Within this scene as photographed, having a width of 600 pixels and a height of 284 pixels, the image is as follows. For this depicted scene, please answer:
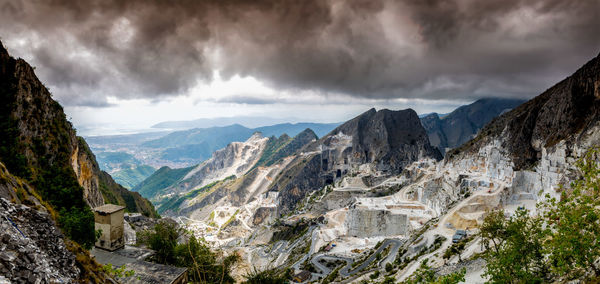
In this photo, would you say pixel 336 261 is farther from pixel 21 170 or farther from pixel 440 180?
pixel 21 170

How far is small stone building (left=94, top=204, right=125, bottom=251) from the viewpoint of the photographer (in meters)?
21.2

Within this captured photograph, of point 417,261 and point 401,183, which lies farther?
point 401,183

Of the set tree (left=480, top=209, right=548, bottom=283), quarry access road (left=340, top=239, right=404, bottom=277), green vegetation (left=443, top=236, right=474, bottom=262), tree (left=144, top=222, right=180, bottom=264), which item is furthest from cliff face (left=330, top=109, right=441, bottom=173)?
tree (left=480, top=209, right=548, bottom=283)

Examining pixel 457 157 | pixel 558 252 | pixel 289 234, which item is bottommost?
pixel 289 234

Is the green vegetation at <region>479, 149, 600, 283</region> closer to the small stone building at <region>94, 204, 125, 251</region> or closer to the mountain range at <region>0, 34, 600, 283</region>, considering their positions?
the mountain range at <region>0, 34, 600, 283</region>

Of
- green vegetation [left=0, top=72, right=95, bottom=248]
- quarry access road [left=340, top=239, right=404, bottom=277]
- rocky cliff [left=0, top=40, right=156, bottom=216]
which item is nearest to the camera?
green vegetation [left=0, top=72, right=95, bottom=248]

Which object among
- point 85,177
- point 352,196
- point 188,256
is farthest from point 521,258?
point 352,196

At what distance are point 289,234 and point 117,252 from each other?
9097 centimetres

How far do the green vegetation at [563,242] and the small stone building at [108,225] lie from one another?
25.2 metres

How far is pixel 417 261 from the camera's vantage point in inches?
1658

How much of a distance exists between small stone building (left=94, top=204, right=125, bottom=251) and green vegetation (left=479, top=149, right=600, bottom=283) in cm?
2523

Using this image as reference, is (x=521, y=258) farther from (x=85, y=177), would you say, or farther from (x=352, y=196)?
(x=352, y=196)

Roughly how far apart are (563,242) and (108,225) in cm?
2685

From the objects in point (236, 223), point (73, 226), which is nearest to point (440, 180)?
point (73, 226)
